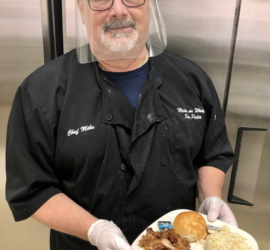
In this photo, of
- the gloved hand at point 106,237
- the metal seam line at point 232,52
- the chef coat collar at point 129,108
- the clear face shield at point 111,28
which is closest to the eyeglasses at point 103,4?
the clear face shield at point 111,28

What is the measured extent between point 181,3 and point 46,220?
2.98 ft

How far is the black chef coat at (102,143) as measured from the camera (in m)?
0.84

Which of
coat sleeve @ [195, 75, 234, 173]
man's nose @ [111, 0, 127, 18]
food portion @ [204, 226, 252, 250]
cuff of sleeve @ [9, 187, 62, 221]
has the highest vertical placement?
man's nose @ [111, 0, 127, 18]

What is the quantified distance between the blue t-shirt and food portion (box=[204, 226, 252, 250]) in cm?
44

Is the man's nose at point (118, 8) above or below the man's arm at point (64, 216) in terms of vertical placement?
above

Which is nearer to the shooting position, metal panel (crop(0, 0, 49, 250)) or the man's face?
the man's face

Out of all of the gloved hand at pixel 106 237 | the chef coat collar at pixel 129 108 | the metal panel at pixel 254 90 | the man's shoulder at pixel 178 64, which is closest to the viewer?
the gloved hand at pixel 106 237

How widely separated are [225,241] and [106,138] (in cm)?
44

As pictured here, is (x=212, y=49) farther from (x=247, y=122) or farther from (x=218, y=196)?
(x=218, y=196)

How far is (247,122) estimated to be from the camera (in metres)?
1.26

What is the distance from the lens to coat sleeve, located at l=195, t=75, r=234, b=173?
102cm

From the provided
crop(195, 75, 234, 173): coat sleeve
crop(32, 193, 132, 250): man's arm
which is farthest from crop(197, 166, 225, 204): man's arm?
crop(32, 193, 132, 250): man's arm

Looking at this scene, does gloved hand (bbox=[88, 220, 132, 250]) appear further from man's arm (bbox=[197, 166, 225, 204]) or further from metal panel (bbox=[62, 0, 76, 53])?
metal panel (bbox=[62, 0, 76, 53])

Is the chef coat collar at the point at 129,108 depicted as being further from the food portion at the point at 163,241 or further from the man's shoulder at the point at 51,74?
the food portion at the point at 163,241
